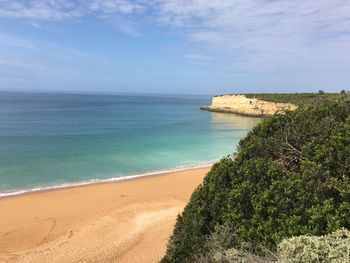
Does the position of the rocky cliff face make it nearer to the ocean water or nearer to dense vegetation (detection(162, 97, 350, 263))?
the ocean water

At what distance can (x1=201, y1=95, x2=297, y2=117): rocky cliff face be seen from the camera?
66.1 meters

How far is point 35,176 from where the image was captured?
20.0 metres

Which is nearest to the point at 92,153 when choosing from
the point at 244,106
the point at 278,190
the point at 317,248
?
the point at 278,190

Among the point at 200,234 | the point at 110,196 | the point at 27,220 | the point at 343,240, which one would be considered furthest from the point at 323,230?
the point at 110,196

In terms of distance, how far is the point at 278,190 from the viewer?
568cm

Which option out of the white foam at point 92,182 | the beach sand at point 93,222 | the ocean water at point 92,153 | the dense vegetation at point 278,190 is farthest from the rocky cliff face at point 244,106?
the dense vegetation at point 278,190

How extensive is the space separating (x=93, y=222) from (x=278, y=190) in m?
9.16

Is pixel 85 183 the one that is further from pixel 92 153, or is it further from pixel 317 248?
pixel 317 248

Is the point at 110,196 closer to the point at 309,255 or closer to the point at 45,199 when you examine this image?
the point at 45,199

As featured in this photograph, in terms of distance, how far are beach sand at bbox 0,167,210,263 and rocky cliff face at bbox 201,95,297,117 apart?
4808cm

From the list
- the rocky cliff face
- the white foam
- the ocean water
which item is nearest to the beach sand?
the white foam

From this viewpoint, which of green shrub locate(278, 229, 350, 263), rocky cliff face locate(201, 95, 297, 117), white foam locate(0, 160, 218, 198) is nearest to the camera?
green shrub locate(278, 229, 350, 263)

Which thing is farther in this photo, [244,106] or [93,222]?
[244,106]

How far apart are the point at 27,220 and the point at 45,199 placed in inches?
99.8
